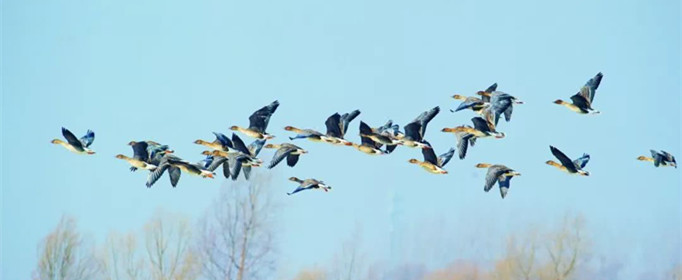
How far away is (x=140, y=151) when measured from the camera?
93.2 feet

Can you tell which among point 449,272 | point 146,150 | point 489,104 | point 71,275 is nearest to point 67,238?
point 71,275

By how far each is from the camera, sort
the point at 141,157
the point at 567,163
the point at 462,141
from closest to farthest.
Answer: the point at 567,163 < the point at 141,157 < the point at 462,141

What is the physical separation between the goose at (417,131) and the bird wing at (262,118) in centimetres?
259

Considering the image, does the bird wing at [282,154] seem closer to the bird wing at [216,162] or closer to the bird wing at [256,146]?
the bird wing at [256,146]

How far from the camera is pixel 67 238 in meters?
50.9

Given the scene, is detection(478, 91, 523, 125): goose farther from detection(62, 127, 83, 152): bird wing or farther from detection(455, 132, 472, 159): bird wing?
detection(62, 127, 83, 152): bird wing

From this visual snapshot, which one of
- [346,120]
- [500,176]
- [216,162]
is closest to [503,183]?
[500,176]

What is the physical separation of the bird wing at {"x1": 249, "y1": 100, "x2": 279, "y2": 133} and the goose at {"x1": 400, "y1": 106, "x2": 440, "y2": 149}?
102 inches

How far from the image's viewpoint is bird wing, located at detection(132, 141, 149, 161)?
1113 inches

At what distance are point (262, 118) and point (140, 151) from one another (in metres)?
2.48

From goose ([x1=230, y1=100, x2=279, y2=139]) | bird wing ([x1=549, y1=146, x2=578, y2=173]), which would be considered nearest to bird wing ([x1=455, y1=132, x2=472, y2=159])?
bird wing ([x1=549, y1=146, x2=578, y2=173])

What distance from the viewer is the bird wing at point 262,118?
2791cm

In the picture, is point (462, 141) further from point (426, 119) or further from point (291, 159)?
point (291, 159)

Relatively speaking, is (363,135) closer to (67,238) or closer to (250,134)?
(250,134)
